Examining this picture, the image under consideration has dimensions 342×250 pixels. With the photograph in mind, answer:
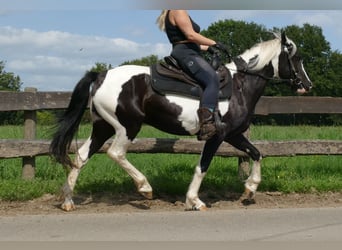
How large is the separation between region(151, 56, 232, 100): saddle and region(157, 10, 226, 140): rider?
78mm

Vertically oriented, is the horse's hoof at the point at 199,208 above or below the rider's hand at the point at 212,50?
below

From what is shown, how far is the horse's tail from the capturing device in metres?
6.68

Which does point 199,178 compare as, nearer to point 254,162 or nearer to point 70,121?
point 254,162

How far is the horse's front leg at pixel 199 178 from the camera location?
646cm

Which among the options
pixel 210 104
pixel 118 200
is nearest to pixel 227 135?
pixel 210 104

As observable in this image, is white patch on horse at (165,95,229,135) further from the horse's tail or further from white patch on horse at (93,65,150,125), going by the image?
the horse's tail

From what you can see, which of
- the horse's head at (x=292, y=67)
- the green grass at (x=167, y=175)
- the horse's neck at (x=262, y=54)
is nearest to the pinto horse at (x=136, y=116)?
the horse's neck at (x=262, y=54)

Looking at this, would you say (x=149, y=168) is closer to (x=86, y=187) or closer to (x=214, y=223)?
(x=86, y=187)

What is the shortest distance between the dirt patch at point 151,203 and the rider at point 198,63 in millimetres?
1120

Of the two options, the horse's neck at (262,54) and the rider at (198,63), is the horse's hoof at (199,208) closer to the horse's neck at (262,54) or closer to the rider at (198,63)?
the rider at (198,63)

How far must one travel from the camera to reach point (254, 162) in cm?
711

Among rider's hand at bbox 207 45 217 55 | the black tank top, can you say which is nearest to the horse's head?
rider's hand at bbox 207 45 217 55

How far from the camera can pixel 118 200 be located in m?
7.02

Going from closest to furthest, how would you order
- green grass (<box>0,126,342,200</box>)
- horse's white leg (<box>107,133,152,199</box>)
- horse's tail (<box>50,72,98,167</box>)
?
horse's white leg (<box>107,133,152,199</box>) < horse's tail (<box>50,72,98,167</box>) < green grass (<box>0,126,342,200</box>)
